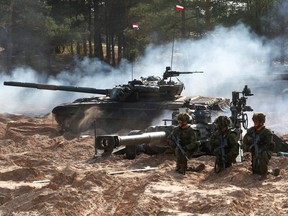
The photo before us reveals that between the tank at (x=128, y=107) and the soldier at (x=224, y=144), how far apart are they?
594 centimetres

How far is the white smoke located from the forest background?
56 centimetres

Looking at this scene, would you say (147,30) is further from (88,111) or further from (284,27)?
(88,111)

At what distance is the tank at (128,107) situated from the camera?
16.3 metres

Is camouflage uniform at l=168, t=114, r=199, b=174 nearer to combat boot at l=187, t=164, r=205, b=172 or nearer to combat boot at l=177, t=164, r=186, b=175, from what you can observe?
combat boot at l=177, t=164, r=186, b=175

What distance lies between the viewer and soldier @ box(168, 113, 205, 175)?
399 inches

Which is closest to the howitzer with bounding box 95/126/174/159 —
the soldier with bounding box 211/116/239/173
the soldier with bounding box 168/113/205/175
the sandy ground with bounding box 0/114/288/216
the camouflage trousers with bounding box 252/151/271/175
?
the sandy ground with bounding box 0/114/288/216

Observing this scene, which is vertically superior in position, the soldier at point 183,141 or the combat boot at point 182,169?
the soldier at point 183,141

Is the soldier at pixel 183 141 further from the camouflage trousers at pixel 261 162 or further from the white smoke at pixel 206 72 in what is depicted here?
the white smoke at pixel 206 72

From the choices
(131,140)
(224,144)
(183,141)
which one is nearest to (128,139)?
(131,140)

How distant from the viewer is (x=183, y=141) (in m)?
10.3

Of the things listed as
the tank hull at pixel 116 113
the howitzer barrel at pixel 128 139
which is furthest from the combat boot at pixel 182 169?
the tank hull at pixel 116 113

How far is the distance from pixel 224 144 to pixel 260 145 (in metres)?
0.64

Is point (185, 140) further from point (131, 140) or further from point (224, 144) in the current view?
point (131, 140)

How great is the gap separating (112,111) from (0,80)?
15983 millimetres
